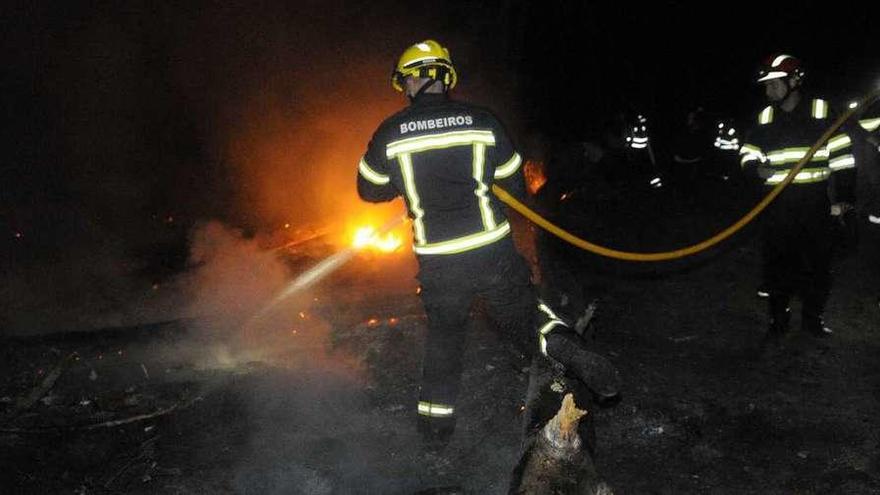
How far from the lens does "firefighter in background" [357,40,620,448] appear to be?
3.19 meters

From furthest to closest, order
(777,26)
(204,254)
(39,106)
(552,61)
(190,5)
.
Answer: (777,26), (552,61), (190,5), (39,106), (204,254)

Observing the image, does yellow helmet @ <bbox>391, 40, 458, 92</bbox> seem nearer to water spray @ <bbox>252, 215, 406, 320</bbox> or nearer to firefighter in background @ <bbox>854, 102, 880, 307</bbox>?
water spray @ <bbox>252, 215, 406, 320</bbox>

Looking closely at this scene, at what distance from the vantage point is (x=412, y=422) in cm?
364

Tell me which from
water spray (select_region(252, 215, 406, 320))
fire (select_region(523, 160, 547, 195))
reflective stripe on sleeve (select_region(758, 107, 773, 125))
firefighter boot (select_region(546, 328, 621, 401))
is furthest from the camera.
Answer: fire (select_region(523, 160, 547, 195))

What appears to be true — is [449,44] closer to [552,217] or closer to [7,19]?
[552,217]

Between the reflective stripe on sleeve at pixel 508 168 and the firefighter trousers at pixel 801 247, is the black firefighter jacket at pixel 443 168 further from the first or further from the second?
the firefighter trousers at pixel 801 247

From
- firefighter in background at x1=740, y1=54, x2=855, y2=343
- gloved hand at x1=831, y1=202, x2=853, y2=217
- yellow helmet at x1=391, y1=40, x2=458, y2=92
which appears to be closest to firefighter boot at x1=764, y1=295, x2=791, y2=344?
firefighter in background at x1=740, y1=54, x2=855, y2=343

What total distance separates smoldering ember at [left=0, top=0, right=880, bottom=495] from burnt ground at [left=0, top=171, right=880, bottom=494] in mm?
20

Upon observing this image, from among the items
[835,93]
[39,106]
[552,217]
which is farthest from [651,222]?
[835,93]

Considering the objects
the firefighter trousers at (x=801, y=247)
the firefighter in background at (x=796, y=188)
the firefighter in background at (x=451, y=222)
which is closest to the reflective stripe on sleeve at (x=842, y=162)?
the firefighter in background at (x=796, y=188)

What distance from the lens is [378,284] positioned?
6.02 meters

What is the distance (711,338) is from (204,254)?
16.2ft

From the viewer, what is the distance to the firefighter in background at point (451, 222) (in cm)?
319

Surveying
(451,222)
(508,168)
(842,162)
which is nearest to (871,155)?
(842,162)
